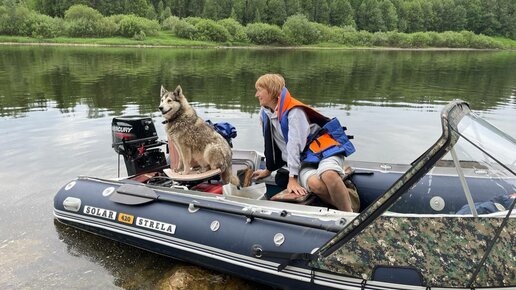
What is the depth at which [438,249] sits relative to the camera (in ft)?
10.4

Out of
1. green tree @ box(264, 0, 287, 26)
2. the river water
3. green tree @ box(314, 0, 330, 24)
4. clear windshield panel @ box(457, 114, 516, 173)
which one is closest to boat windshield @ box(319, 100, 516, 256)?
clear windshield panel @ box(457, 114, 516, 173)

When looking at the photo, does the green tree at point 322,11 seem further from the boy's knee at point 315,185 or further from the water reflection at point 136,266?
the boy's knee at point 315,185

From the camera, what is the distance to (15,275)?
15.2 feet

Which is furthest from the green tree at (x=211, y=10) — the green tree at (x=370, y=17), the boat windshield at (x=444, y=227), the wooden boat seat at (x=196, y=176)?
the boat windshield at (x=444, y=227)

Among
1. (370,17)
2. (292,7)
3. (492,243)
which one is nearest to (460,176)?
(492,243)

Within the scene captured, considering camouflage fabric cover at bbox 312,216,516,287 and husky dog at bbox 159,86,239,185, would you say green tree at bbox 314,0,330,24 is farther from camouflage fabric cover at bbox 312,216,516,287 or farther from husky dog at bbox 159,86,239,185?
camouflage fabric cover at bbox 312,216,516,287

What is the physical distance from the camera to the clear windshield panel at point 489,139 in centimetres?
327

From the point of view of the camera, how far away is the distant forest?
10844 cm

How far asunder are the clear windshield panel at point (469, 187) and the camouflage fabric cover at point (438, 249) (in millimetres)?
158

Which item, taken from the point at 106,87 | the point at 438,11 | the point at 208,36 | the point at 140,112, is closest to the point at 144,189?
the point at 140,112

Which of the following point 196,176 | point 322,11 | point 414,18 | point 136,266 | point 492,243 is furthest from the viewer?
point 414,18

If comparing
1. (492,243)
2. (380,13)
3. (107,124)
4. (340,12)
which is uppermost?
(340,12)

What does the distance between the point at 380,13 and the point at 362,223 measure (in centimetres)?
12001

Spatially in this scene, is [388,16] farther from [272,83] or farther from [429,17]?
[272,83]
